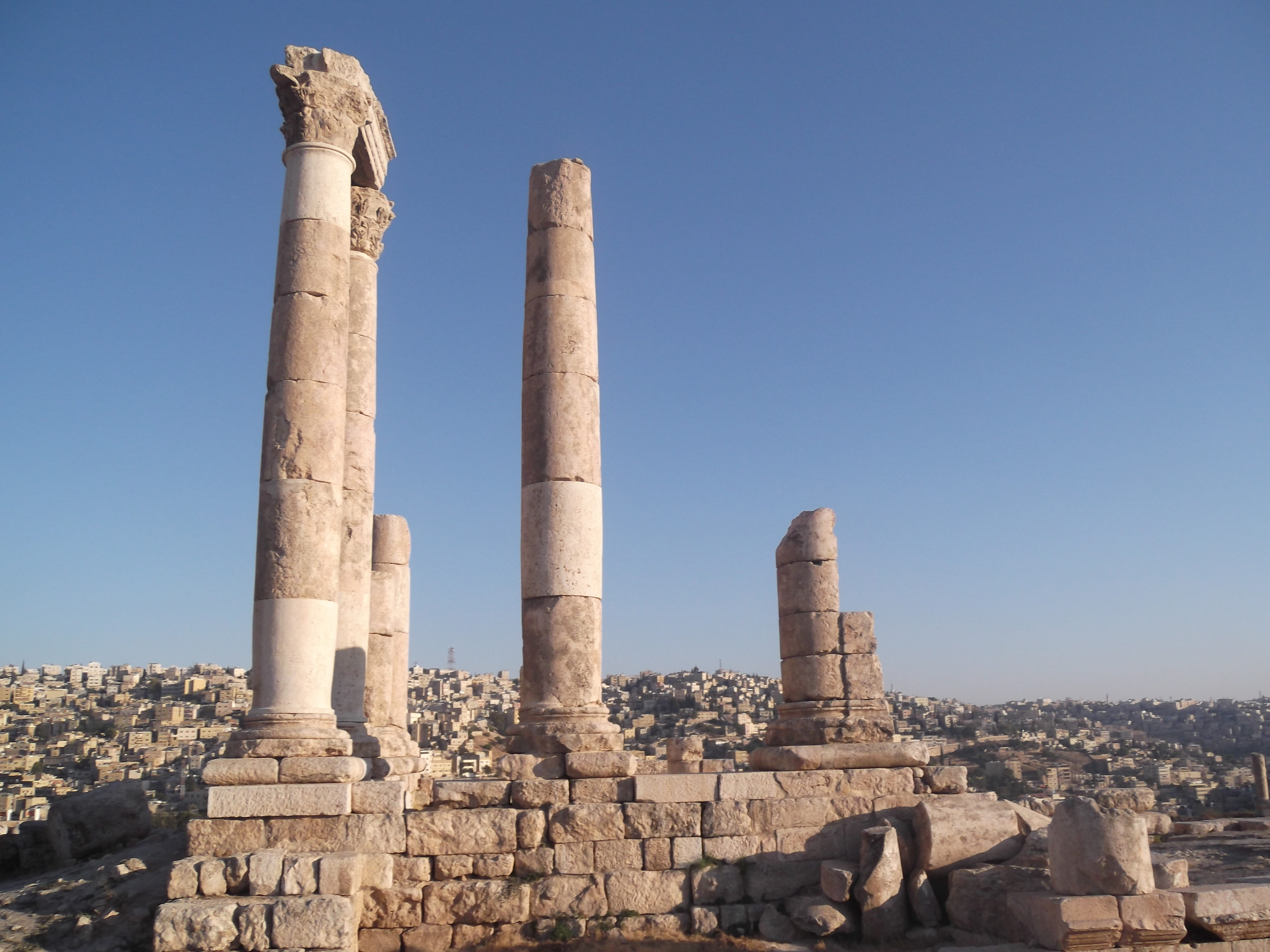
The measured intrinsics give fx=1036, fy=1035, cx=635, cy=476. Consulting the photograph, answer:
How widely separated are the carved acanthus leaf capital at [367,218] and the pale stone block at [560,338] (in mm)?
4138

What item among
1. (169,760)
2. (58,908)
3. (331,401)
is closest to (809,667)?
(331,401)

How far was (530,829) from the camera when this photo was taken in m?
11.6

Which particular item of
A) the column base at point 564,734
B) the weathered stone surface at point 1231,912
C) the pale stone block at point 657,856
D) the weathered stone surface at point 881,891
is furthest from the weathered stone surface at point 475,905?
the weathered stone surface at point 1231,912

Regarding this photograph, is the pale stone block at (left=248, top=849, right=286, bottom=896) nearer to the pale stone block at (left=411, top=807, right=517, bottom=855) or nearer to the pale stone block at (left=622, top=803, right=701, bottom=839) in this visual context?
the pale stone block at (left=411, top=807, right=517, bottom=855)

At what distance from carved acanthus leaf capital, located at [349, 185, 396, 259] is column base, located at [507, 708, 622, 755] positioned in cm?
856

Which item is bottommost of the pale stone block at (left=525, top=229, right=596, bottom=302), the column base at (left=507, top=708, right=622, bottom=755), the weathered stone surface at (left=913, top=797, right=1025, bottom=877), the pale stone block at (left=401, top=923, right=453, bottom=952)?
the pale stone block at (left=401, top=923, right=453, bottom=952)

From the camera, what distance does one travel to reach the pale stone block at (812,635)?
56.1 feet

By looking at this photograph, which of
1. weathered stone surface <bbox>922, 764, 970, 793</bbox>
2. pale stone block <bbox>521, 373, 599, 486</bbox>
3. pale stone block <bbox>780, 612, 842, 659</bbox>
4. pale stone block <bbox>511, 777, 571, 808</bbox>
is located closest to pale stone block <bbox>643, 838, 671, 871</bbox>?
pale stone block <bbox>511, 777, 571, 808</bbox>

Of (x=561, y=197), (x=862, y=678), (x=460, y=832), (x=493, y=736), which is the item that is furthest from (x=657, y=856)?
(x=493, y=736)

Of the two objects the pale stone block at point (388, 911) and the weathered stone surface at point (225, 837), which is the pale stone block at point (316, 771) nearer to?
the weathered stone surface at point (225, 837)

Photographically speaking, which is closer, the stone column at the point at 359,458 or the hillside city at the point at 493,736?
the stone column at the point at 359,458

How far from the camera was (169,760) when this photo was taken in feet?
111

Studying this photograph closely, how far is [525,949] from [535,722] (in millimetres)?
3086

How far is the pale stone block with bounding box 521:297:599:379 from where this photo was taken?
47.5 ft
